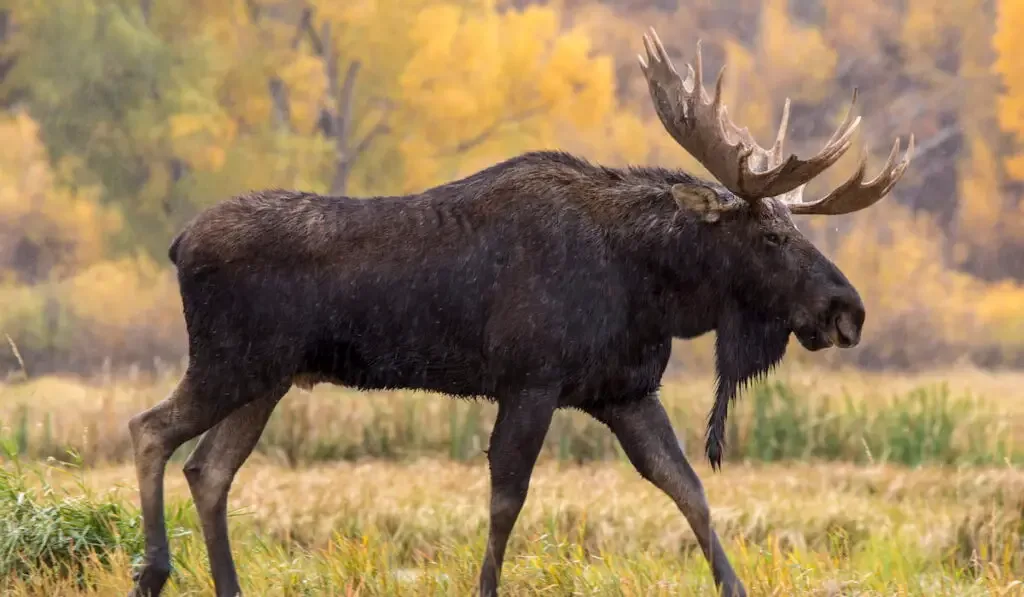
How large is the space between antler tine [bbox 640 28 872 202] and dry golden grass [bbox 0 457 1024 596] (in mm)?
1534

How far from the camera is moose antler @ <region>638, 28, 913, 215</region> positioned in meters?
5.85

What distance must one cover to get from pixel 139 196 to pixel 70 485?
20952 millimetres

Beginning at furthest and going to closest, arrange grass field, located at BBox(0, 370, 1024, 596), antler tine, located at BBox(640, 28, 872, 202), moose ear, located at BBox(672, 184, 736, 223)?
grass field, located at BBox(0, 370, 1024, 596), moose ear, located at BBox(672, 184, 736, 223), antler tine, located at BBox(640, 28, 872, 202)

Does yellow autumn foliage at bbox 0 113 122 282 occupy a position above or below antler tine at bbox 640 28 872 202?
above

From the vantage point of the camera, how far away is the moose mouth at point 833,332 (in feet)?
19.4

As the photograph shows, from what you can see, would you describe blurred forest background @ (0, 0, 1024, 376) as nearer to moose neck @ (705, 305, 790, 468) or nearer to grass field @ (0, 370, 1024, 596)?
grass field @ (0, 370, 1024, 596)

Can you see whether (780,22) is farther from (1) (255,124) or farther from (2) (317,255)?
(2) (317,255)

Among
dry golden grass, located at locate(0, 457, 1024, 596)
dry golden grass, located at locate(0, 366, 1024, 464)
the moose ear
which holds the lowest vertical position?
dry golden grass, located at locate(0, 457, 1024, 596)

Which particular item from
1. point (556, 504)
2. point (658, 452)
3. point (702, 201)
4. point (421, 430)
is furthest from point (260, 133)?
point (702, 201)

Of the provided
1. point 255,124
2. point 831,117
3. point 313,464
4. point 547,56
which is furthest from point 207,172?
point 831,117

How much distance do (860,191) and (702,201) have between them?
25.5 inches

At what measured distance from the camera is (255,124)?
31.0 m

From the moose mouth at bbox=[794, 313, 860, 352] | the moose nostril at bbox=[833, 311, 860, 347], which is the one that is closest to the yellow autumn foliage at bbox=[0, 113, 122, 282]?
the moose mouth at bbox=[794, 313, 860, 352]

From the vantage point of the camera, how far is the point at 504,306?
19.4ft
